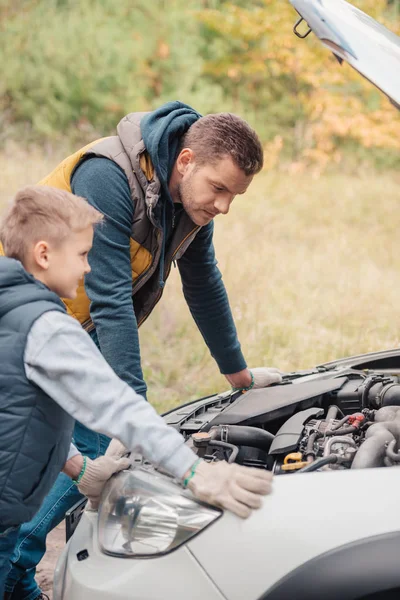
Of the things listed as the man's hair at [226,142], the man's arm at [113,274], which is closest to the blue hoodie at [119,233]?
the man's arm at [113,274]

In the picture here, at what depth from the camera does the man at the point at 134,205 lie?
2.79m

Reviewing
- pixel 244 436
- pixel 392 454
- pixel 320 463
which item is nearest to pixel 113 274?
pixel 244 436

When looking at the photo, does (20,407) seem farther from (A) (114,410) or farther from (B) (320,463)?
(B) (320,463)

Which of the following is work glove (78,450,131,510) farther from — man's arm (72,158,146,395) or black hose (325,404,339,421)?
black hose (325,404,339,421)

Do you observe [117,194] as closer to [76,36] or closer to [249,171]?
[249,171]

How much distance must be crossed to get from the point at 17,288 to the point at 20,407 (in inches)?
12.2

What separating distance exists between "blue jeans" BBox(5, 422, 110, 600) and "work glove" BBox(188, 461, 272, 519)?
3.55 feet

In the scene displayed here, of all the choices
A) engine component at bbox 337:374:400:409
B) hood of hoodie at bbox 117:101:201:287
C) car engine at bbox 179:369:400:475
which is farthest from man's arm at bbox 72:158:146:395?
engine component at bbox 337:374:400:409

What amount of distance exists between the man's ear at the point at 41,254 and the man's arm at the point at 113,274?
690 millimetres

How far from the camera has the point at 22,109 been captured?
11.9 meters

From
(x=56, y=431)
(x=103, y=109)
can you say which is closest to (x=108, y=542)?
(x=56, y=431)

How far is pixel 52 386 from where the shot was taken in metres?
1.98

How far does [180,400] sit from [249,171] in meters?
2.97

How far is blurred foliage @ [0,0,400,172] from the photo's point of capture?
37.0ft
